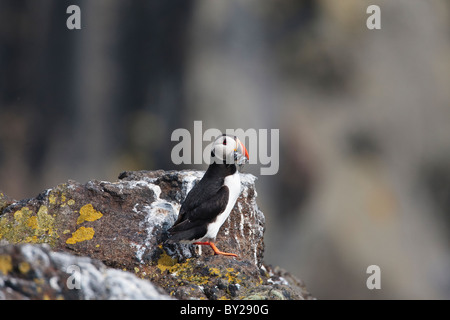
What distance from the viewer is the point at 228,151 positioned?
573 centimetres

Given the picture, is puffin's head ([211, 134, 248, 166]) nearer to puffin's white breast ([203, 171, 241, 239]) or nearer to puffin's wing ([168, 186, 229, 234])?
puffin's white breast ([203, 171, 241, 239])

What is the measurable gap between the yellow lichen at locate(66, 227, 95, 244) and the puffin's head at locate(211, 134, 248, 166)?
131 centimetres

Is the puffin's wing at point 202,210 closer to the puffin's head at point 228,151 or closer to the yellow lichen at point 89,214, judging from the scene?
the puffin's head at point 228,151

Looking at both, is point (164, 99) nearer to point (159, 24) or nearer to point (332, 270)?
point (159, 24)

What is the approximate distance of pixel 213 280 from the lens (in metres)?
4.61

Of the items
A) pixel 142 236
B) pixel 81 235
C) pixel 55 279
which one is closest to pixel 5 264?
pixel 55 279

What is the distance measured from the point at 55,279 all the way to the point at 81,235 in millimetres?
1744

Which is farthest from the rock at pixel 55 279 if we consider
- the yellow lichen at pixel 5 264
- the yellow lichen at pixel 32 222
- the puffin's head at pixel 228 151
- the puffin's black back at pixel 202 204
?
the puffin's head at pixel 228 151

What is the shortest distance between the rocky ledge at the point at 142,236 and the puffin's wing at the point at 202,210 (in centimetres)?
21

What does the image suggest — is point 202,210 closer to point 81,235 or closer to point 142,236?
point 142,236

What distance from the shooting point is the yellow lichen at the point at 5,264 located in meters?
3.46

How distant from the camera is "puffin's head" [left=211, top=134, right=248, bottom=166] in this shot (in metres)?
5.71
